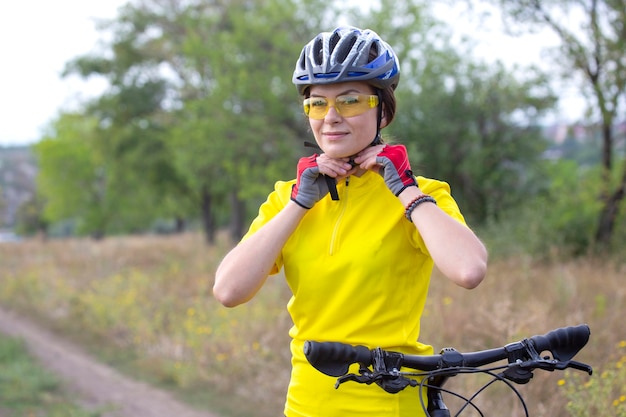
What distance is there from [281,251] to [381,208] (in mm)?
369

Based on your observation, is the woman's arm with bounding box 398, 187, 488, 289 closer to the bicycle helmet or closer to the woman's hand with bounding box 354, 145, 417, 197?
the woman's hand with bounding box 354, 145, 417, 197

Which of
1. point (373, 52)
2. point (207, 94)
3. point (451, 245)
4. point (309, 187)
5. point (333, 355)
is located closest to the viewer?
point (333, 355)

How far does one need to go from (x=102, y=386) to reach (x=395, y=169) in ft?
22.4

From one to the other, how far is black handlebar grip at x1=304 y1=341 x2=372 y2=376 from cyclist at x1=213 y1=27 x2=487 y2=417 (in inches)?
11.0

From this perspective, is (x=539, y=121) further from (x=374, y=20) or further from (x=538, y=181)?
(x=374, y=20)

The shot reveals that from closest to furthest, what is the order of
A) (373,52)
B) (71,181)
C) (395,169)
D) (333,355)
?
(333,355) → (395,169) → (373,52) → (71,181)

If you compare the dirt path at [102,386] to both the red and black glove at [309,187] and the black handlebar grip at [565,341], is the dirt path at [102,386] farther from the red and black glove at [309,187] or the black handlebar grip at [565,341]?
the black handlebar grip at [565,341]

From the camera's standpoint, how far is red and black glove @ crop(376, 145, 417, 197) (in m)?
→ 2.18

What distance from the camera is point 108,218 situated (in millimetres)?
49781

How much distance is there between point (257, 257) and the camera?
7.49 feet

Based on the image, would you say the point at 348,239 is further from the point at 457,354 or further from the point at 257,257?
the point at 457,354

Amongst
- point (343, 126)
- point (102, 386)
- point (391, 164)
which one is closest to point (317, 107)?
point (343, 126)

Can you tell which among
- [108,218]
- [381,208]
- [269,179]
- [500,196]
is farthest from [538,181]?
[108,218]

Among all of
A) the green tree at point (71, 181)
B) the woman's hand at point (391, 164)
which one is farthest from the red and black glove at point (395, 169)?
the green tree at point (71, 181)
